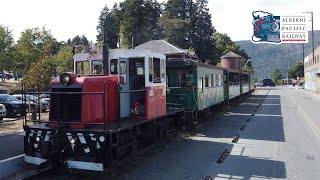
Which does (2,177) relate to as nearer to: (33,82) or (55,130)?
(55,130)

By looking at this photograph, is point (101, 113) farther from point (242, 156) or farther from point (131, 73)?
point (242, 156)

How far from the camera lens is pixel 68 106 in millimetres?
8438

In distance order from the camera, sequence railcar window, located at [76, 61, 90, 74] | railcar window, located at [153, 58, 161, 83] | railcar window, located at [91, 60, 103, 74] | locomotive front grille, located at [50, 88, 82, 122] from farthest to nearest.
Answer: railcar window, located at [153, 58, 161, 83], railcar window, located at [76, 61, 90, 74], railcar window, located at [91, 60, 103, 74], locomotive front grille, located at [50, 88, 82, 122]

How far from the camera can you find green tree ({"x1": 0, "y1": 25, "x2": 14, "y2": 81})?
166 ft

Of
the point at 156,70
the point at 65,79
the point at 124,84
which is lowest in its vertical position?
the point at 124,84

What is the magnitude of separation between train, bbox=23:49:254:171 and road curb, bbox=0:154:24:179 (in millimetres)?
524

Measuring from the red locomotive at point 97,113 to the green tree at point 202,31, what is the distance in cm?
7141

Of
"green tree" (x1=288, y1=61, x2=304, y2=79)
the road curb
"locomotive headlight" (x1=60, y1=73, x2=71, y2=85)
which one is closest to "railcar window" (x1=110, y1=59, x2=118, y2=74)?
"locomotive headlight" (x1=60, y1=73, x2=71, y2=85)

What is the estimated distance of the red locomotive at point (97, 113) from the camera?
783cm

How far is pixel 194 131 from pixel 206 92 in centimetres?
387

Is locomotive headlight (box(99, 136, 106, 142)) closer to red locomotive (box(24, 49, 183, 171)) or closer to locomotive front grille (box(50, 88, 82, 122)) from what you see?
red locomotive (box(24, 49, 183, 171))

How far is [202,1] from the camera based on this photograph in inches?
3661

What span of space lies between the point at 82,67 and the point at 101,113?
1.88 metres

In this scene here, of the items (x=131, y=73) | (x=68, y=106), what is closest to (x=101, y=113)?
(x=68, y=106)
